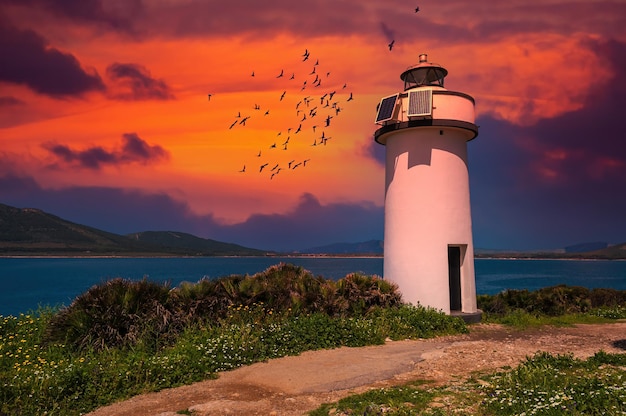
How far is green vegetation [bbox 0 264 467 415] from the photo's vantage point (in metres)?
7.98

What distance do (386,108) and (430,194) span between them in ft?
11.7

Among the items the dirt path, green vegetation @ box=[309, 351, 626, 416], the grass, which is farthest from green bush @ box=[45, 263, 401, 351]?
green vegetation @ box=[309, 351, 626, 416]

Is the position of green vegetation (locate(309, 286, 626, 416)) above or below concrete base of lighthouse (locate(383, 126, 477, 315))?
below

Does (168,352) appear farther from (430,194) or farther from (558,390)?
(430,194)

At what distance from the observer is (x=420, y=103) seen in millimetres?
15516

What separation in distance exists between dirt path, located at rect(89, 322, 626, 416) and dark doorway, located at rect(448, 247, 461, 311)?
317 cm

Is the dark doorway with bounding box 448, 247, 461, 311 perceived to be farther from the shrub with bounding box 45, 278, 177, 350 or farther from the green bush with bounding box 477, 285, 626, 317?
the shrub with bounding box 45, 278, 177, 350

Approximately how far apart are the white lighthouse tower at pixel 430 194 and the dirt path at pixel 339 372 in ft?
9.36

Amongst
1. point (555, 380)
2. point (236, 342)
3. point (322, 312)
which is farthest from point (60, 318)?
point (555, 380)

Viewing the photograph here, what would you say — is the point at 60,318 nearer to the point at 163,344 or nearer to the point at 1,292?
the point at 163,344

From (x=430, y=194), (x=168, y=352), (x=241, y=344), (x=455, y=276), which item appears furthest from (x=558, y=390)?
(x=455, y=276)

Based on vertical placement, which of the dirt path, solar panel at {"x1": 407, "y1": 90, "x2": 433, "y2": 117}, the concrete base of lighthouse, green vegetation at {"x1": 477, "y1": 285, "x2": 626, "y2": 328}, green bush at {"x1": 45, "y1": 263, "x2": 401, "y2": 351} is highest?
solar panel at {"x1": 407, "y1": 90, "x2": 433, "y2": 117}

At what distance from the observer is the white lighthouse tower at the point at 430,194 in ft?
51.5

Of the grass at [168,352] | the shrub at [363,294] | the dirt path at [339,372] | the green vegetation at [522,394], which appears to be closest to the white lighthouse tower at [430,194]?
the shrub at [363,294]
